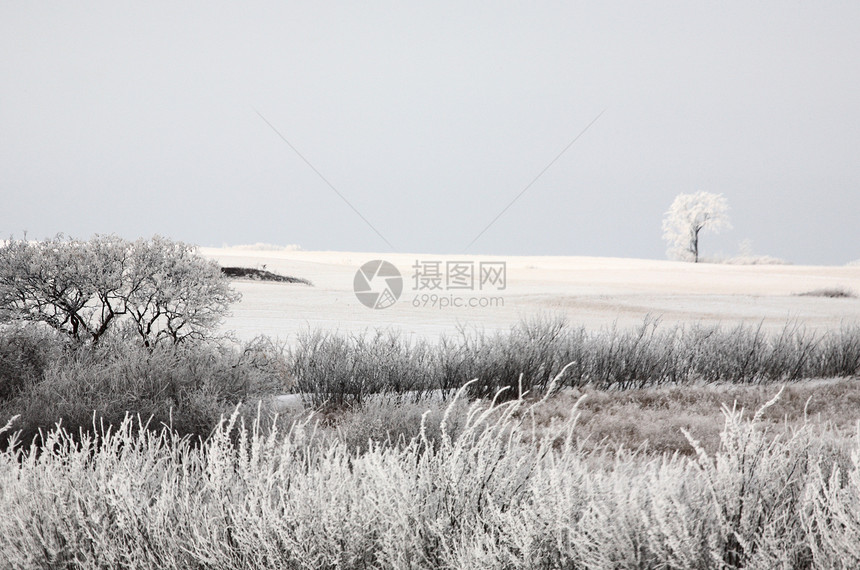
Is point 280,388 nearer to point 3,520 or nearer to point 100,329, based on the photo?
point 100,329

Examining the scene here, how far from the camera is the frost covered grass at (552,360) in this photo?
670 centimetres

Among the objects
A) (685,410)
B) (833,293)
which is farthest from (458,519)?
(833,293)

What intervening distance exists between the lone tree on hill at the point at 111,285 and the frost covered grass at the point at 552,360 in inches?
44.1

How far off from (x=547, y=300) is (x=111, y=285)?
345 inches

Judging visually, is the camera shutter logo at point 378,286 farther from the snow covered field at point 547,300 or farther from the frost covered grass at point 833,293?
the frost covered grass at point 833,293

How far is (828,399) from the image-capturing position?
715 centimetres

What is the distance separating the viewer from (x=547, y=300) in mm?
13383

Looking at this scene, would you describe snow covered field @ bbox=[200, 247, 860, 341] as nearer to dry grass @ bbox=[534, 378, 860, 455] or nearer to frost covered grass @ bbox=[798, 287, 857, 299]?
frost covered grass @ bbox=[798, 287, 857, 299]

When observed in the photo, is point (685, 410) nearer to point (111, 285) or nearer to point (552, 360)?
point (552, 360)

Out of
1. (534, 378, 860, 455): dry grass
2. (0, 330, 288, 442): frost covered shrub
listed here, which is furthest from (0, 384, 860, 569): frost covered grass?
(534, 378, 860, 455): dry grass

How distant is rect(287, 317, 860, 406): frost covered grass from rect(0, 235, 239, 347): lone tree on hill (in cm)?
112

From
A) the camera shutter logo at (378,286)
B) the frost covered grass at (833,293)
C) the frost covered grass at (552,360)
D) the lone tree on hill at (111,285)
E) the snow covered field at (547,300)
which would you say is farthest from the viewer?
the frost covered grass at (833,293)

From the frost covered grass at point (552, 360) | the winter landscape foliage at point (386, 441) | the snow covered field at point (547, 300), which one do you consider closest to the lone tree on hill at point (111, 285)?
the winter landscape foliage at point (386, 441)

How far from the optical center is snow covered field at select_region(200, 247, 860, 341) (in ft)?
32.8
